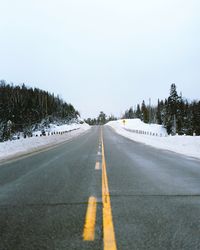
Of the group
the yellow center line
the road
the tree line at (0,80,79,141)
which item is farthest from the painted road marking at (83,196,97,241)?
the tree line at (0,80,79,141)

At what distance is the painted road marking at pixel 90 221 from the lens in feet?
11.8

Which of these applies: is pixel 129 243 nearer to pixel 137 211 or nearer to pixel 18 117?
A: pixel 137 211

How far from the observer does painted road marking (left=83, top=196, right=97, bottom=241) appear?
360 centimetres

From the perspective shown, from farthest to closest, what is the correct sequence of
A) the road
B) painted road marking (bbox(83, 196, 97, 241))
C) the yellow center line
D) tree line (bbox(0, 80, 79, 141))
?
tree line (bbox(0, 80, 79, 141)), painted road marking (bbox(83, 196, 97, 241)), the road, the yellow center line

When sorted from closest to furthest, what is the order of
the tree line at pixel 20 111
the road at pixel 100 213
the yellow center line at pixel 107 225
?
1. the yellow center line at pixel 107 225
2. the road at pixel 100 213
3. the tree line at pixel 20 111

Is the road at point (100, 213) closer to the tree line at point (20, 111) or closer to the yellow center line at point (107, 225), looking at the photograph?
the yellow center line at point (107, 225)

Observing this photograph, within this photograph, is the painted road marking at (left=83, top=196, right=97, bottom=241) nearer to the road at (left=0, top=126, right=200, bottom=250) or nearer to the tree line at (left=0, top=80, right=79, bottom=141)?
the road at (left=0, top=126, right=200, bottom=250)

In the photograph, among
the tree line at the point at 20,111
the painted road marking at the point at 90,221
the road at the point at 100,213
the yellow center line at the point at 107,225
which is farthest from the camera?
the tree line at the point at 20,111

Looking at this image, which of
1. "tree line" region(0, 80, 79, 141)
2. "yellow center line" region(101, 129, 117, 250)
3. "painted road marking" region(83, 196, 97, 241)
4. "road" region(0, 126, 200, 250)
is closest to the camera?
"yellow center line" region(101, 129, 117, 250)

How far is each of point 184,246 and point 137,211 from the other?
5.09 ft

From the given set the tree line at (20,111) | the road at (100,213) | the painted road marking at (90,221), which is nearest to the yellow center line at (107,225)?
the road at (100,213)

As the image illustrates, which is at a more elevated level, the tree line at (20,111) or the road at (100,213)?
the tree line at (20,111)

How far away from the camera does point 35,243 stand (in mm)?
3377

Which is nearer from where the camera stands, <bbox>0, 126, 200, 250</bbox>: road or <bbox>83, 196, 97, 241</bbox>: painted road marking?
<bbox>0, 126, 200, 250</bbox>: road
